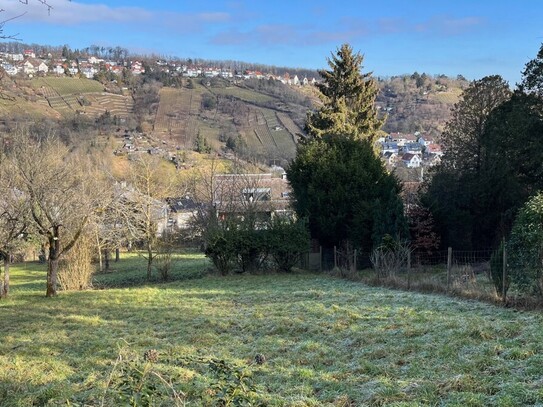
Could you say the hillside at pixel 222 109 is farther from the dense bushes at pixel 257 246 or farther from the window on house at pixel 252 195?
the dense bushes at pixel 257 246

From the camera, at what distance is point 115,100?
9581cm

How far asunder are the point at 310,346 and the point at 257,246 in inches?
568

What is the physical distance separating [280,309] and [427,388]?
6.33m

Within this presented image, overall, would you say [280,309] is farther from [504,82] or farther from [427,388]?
[504,82]

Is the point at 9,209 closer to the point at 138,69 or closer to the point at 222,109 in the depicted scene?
the point at 222,109

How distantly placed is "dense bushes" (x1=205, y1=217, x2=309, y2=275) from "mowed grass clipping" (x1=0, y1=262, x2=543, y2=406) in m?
7.55

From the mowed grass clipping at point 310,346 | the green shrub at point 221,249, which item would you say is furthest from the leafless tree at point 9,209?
the green shrub at point 221,249

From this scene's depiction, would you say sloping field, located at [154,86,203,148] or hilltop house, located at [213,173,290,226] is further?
sloping field, located at [154,86,203,148]

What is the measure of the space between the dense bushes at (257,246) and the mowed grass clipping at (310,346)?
755 centimetres

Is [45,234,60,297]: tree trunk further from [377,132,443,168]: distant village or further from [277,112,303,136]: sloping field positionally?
[277,112,303,136]: sloping field

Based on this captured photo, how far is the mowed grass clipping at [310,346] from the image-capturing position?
4.98m

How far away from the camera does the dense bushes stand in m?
21.5

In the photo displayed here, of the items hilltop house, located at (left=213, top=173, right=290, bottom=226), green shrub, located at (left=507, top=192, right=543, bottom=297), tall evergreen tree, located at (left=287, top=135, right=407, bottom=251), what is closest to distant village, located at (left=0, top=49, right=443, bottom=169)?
hilltop house, located at (left=213, top=173, right=290, bottom=226)

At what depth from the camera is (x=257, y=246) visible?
70.8ft
